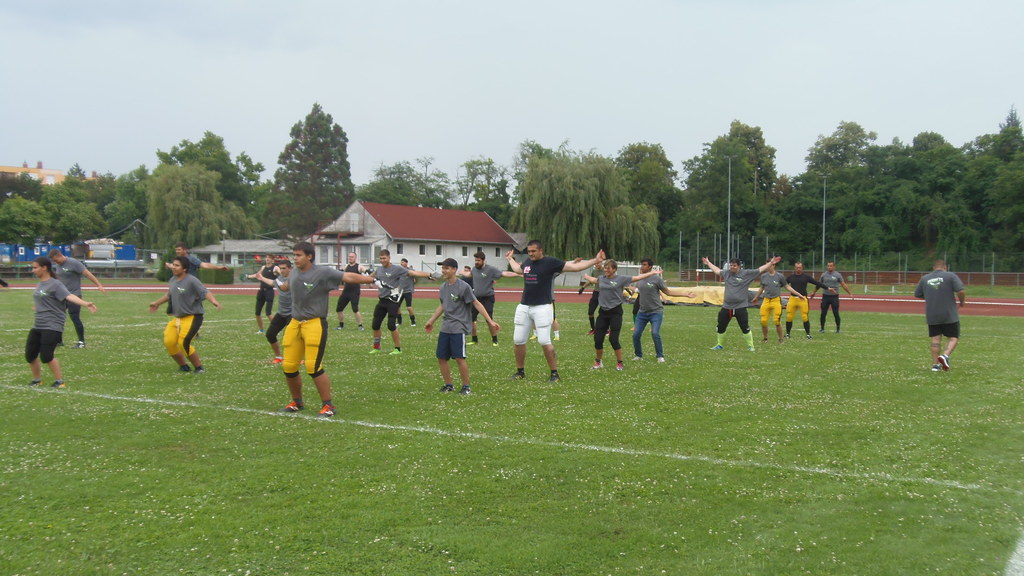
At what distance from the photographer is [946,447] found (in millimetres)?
7164

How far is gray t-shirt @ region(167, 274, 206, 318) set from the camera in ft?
37.2

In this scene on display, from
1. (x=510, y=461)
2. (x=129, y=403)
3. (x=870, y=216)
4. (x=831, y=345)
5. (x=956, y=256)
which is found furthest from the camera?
(x=870, y=216)

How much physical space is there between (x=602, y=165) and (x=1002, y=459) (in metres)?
53.1

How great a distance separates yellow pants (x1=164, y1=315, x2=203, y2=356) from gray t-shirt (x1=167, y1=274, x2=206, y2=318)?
0.34 ft

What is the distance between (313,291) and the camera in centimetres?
834

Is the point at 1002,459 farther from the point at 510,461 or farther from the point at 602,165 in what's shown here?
the point at 602,165

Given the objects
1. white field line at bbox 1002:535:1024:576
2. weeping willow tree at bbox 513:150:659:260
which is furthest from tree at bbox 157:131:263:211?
white field line at bbox 1002:535:1024:576

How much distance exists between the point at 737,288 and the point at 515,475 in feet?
34.0

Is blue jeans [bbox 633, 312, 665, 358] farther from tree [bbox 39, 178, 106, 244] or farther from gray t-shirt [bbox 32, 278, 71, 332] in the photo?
tree [bbox 39, 178, 106, 244]

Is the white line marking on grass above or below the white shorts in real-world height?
below

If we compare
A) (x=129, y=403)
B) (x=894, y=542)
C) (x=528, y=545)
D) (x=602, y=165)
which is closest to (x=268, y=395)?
(x=129, y=403)

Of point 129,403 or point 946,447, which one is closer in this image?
point 946,447

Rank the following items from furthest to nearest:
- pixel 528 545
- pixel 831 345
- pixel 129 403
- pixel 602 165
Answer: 1. pixel 602 165
2. pixel 831 345
3. pixel 129 403
4. pixel 528 545

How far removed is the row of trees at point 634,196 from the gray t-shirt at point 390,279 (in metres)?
42.2
